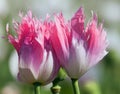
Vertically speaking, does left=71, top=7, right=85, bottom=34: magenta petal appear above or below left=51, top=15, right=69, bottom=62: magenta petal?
above

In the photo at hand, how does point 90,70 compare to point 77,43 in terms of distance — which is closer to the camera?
point 77,43

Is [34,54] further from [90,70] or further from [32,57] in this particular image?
[90,70]

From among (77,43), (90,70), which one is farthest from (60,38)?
(90,70)

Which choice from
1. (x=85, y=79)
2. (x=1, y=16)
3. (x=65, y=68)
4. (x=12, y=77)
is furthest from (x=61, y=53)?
(x=1, y=16)

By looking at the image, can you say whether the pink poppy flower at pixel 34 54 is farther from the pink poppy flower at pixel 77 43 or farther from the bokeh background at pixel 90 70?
the bokeh background at pixel 90 70

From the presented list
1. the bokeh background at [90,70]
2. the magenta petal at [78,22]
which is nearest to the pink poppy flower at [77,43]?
the magenta petal at [78,22]

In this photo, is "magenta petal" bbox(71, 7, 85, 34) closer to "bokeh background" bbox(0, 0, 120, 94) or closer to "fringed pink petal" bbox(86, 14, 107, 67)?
"fringed pink petal" bbox(86, 14, 107, 67)

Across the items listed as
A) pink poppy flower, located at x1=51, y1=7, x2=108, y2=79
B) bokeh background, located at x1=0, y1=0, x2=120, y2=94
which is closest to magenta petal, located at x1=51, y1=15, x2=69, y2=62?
pink poppy flower, located at x1=51, y1=7, x2=108, y2=79
